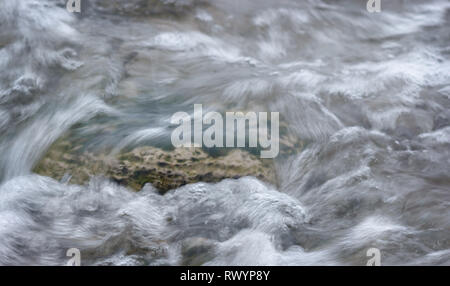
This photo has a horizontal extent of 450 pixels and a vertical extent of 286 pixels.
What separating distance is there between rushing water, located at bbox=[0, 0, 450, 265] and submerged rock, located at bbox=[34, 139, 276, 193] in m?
0.08

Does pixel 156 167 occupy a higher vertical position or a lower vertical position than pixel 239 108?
lower

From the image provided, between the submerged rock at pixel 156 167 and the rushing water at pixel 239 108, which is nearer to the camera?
the rushing water at pixel 239 108

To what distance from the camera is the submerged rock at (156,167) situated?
3.80 metres

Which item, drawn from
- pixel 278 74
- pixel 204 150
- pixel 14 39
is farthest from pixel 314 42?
pixel 14 39

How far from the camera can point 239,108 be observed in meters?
4.54

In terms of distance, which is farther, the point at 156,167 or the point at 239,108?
the point at 239,108

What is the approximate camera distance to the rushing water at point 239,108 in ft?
11.3

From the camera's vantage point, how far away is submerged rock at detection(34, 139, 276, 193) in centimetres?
380

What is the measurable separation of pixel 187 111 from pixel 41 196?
1614 mm

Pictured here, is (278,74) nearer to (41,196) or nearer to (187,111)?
(187,111)

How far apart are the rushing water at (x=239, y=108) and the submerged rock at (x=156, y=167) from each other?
8 cm

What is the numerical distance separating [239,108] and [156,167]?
3.75 ft

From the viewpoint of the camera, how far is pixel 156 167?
3826mm
